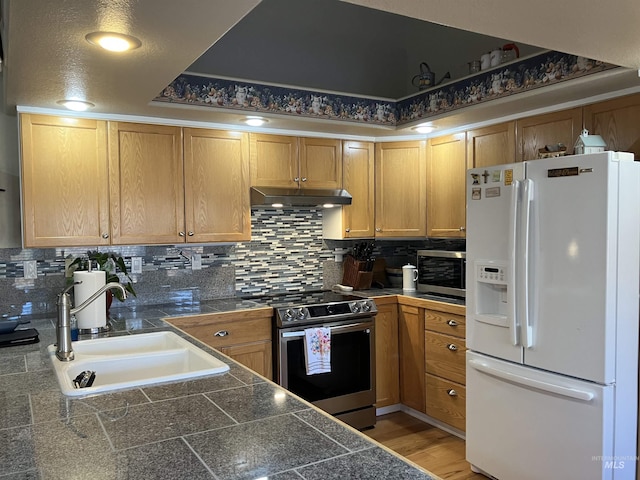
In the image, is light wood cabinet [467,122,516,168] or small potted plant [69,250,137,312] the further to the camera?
light wood cabinet [467,122,516,168]

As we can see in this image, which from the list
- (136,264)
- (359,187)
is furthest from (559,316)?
(136,264)

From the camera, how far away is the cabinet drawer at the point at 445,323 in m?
3.29

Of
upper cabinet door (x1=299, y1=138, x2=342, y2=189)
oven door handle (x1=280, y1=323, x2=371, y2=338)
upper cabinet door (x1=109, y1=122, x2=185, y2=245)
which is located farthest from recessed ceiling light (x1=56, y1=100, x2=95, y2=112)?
oven door handle (x1=280, y1=323, x2=371, y2=338)

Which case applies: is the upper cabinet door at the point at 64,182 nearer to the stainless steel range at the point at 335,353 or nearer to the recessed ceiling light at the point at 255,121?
the recessed ceiling light at the point at 255,121

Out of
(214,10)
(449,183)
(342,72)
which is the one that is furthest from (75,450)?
(342,72)

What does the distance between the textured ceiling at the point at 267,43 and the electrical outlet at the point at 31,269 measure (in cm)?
93

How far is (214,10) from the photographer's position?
5.44ft

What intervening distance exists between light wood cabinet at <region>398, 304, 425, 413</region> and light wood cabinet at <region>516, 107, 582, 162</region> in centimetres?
128

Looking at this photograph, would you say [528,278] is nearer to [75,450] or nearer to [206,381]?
[206,381]

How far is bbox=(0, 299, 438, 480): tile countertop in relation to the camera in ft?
3.51

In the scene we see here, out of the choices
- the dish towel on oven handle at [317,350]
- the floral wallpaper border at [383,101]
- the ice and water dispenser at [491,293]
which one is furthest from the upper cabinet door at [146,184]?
the ice and water dispenser at [491,293]

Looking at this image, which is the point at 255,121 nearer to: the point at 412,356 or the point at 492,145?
the point at 492,145

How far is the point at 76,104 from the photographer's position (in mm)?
2875

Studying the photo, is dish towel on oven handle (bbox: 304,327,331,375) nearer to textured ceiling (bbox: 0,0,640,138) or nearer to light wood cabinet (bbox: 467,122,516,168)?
textured ceiling (bbox: 0,0,640,138)
